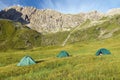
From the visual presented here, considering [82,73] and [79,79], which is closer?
[79,79]

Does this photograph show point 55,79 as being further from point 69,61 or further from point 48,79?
point 69,61

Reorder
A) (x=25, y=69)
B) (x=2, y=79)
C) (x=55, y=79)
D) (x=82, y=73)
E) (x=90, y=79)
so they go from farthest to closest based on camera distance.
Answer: (x=25, y=69) < (x=2, y=79) < (x=82, y=73) < (x=55, y=79) < (x=90, y=79)

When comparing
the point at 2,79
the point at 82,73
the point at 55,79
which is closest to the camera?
the point at 55,79

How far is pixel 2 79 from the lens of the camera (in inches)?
1495

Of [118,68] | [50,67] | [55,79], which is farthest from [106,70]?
[50,67]

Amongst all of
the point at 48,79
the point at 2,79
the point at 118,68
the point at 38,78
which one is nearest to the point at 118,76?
the point at 118,68

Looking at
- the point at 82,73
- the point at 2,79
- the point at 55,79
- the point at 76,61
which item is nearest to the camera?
the point at 55,79

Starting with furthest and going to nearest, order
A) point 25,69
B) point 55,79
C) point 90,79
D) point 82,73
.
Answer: point 25,69 → point 82,73 → point 55,79 → point 90,79

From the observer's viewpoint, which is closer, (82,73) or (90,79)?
(90,79)

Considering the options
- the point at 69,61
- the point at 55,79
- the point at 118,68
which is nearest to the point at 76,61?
the point at 69,61

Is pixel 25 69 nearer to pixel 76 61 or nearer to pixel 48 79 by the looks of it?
pixel 76 61

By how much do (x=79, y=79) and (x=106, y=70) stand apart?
5962 millimetres

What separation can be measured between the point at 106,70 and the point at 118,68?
1971 millimetres

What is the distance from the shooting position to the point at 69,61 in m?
49.5
